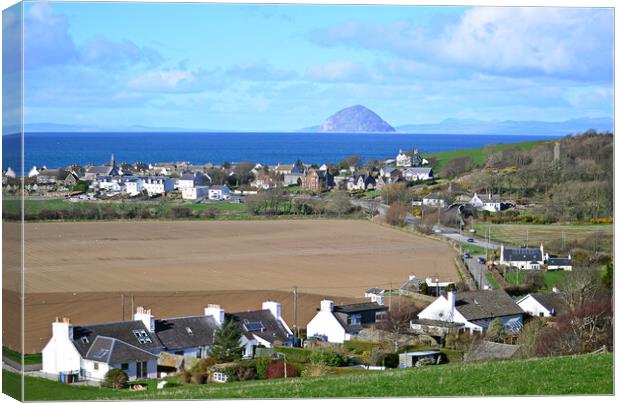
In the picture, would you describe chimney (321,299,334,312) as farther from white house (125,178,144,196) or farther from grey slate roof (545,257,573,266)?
grey slate roof (545,257,573,266)

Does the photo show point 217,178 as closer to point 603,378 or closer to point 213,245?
point 213,245

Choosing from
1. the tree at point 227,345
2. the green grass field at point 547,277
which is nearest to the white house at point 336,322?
the tree at point 227,345

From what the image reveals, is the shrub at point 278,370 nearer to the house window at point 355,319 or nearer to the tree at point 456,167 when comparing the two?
the house window at point 355,319

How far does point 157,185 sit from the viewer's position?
1703 cm

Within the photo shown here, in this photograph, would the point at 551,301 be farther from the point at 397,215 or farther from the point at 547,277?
the point at 397,215

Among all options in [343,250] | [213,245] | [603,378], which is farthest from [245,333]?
[603,378]

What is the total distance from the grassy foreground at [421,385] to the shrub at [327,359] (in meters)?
1.38

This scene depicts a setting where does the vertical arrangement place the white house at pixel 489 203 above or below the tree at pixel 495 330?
above

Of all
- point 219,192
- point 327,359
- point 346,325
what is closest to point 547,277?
point 346,325

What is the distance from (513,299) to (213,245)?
168 inches

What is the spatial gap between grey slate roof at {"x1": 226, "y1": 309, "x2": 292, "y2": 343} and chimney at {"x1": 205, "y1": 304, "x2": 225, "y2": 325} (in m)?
0.11

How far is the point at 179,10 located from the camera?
1278 cm

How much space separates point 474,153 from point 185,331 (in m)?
6.12

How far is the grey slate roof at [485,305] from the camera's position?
15562 mm
